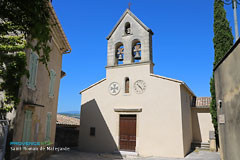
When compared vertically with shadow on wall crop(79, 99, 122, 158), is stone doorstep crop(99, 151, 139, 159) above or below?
below

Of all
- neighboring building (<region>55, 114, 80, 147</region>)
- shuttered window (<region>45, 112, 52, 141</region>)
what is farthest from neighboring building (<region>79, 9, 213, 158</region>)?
shuttered window (<region>45, 112, 52, 141</region>)

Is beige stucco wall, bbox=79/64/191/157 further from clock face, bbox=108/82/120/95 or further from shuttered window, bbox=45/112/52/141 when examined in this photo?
shuttered window, bbox=45/112/52/141

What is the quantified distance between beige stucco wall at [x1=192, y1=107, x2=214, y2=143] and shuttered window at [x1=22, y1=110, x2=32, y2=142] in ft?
41.7

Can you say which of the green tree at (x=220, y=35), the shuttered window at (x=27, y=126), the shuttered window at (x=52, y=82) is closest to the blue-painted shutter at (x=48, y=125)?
the shuttered window at (x=52, y=82)

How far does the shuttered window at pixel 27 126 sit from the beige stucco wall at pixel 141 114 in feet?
21.9

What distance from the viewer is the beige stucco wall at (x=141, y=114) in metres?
11.7

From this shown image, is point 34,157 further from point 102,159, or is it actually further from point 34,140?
point 102,159

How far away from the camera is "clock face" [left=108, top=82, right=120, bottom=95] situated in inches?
541

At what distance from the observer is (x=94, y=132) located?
13.7m

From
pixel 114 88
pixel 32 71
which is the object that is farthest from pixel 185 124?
pixel 32 71

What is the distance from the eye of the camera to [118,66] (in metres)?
14.0

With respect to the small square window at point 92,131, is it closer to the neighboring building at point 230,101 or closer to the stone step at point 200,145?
the stone step at point 200,145

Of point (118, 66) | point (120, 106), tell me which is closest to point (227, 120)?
point (120, 106)

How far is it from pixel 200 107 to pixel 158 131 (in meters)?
5.49
